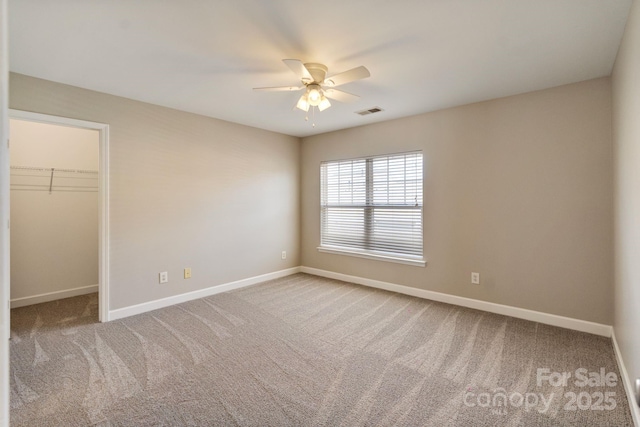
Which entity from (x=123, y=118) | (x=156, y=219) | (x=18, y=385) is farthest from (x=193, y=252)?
(x=18, y=385)

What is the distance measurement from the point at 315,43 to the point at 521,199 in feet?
8.50

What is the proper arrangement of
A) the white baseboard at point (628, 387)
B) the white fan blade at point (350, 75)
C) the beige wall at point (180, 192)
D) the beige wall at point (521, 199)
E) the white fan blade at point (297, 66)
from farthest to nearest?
1. the beige wall at point (180, 192)
2. the beige wall at point (521, 199)
3. the white fan blade at point (350, 75)
4. the white fan blade at point (297, 66)
5. the white baseboard at point (628, 387)

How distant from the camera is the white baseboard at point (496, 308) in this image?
2711 millimetres

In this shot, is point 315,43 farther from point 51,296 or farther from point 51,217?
point 51,296

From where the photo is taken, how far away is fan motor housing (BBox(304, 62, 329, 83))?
233cm

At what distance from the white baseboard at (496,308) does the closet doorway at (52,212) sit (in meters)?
3.58

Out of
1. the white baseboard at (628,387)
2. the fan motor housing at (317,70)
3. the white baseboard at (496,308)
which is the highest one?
the fan motor housing at (317,70)

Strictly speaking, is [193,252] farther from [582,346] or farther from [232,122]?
[582,346]

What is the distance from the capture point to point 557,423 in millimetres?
1657

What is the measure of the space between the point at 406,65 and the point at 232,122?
8.55 feet

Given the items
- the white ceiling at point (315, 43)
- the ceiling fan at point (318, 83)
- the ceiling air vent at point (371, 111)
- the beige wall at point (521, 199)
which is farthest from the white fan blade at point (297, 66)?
the beige wall at point (521, 199)

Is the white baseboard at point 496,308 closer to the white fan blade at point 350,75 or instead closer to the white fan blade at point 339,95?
the white fan blade at point 339,95

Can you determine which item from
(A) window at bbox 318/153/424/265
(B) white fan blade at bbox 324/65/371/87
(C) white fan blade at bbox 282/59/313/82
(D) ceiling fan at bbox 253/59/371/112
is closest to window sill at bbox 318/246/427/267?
(A) window at bbox 318/153/424/265

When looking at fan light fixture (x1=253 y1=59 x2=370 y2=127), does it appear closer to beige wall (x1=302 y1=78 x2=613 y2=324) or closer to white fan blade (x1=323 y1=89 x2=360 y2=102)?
white fan blade (x1=323 y1=89 x2=360 y2=102)
